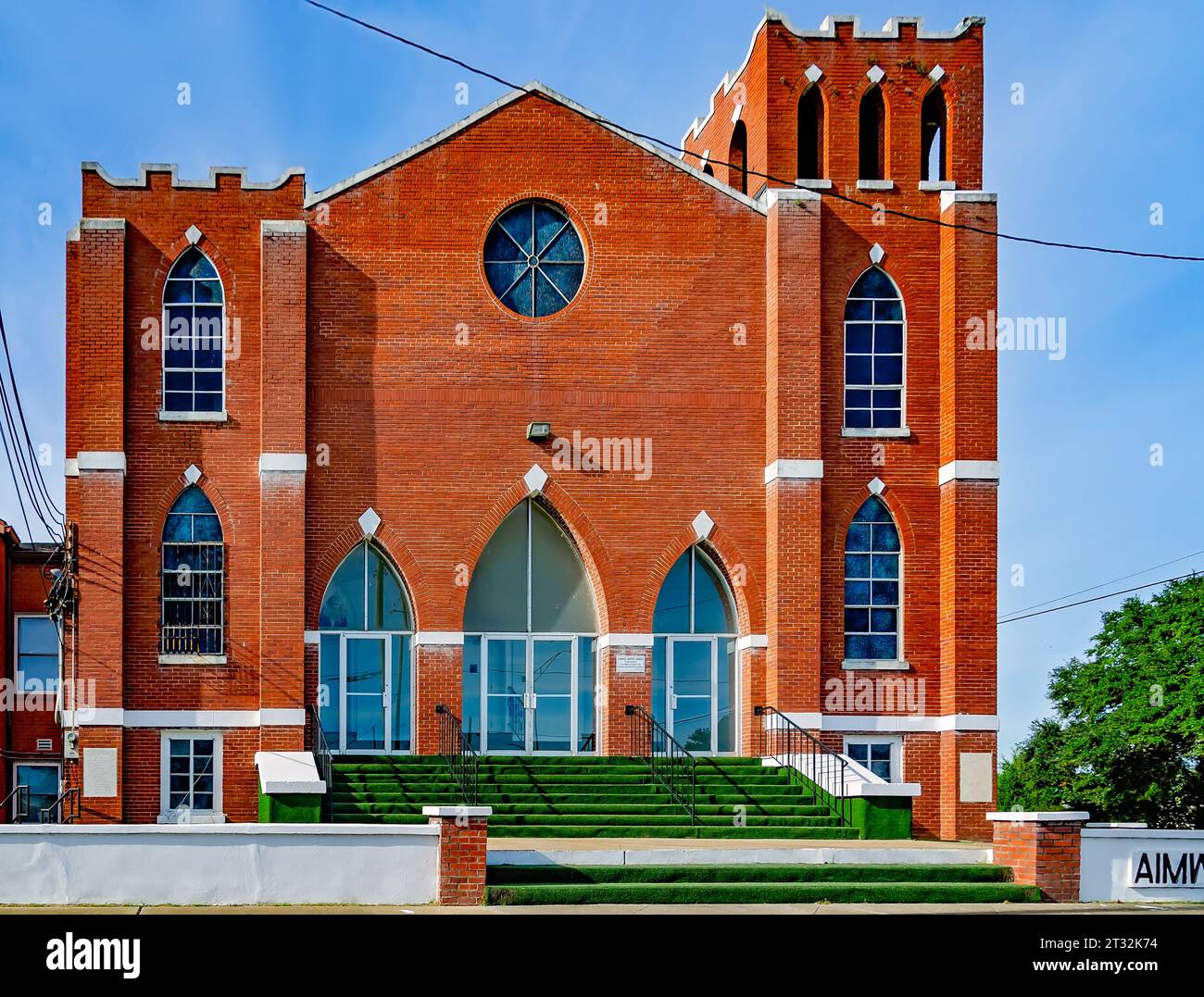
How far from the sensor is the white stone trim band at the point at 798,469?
1073 inches

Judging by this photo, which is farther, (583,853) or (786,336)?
(786,336)

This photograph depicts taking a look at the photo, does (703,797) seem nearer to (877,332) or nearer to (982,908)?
(982,908)

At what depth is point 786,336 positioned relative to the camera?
90.0 ft

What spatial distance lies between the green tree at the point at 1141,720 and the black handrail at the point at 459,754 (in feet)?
59.3

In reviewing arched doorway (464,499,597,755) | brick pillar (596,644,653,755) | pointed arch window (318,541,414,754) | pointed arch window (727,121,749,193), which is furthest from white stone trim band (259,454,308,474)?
pointed arch window (727,121,749,193)

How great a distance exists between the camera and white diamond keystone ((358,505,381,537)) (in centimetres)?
2709

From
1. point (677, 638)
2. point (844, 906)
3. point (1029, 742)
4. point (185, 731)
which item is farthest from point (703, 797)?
point (1029, 742)

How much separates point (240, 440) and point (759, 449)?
7744 millimetres

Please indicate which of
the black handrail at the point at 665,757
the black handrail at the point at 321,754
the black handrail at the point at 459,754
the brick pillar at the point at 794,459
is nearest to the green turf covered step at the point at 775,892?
the black handrail at the point at 665,757

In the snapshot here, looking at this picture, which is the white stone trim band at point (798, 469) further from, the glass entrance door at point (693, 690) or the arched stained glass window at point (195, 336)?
the arched stained glass window at point (195, 336)

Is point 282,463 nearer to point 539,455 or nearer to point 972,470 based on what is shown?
point 539,455

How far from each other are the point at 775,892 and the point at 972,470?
31.8 ft

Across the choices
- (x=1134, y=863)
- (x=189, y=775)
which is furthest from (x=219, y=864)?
(x=1134, y=863)

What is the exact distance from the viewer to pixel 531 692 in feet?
90.9
